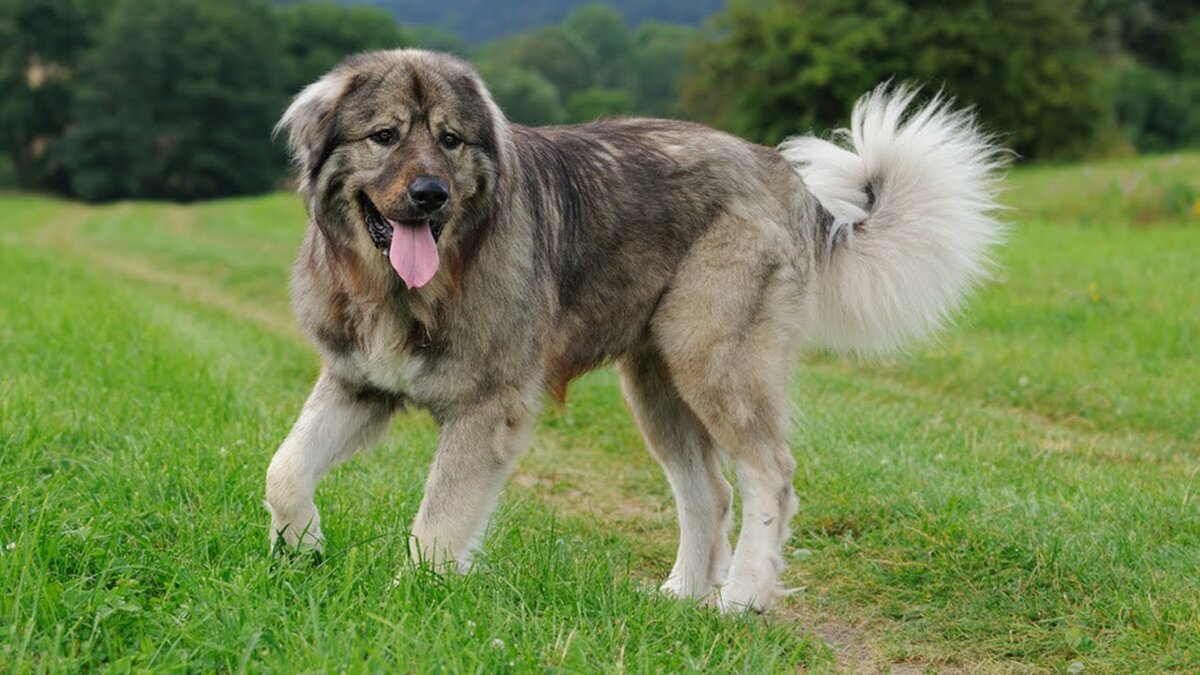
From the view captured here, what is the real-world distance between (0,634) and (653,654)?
164 centimetres

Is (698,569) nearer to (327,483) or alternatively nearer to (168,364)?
(327,483)

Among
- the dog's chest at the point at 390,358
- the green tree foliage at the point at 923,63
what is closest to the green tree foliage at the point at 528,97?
the green tree foliage at the point at 923,63

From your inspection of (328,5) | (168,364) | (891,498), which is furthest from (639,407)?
(328,5)

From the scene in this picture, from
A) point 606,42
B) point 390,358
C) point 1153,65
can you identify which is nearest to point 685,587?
point 390,358

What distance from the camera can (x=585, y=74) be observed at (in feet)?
247

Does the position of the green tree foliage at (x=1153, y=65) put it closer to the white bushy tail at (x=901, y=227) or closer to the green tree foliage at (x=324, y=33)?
the green tree foliage at (x=324, y=33)

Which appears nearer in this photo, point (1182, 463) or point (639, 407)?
point (639, 407)

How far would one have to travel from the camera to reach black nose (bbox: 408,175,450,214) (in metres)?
3.79

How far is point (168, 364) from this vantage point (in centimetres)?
699

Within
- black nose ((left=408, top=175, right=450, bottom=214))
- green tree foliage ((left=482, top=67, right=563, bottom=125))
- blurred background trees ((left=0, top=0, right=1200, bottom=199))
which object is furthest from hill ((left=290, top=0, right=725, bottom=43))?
black nose ((left=408, top=175, right=450, bottom=214))

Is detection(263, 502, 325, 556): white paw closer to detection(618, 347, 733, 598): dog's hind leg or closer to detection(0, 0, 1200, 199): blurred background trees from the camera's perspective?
detection(618, 347, 733, 598): dog's hind leg

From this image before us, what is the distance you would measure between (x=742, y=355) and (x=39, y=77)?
54.7m

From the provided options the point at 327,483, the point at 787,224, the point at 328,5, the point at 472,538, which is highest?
the point at 787,224

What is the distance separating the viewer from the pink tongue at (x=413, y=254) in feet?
12.8
